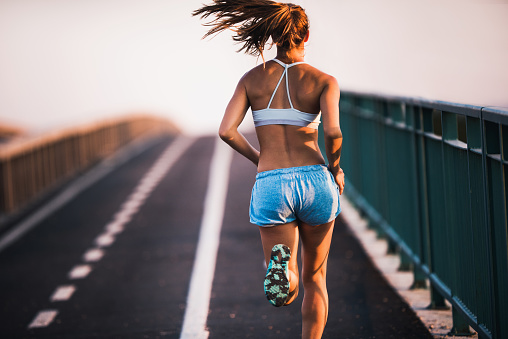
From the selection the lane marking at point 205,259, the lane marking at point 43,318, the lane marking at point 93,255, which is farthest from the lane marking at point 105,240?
the lane marking at point 43,318

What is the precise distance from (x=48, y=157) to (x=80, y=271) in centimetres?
964

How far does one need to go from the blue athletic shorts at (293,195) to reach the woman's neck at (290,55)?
64 cm

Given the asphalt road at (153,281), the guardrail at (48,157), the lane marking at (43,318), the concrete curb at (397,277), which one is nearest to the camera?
the concrete curb at (397,277)

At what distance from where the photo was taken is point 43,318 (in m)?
8.35

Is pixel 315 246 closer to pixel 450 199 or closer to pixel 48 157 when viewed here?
pixel 450 199

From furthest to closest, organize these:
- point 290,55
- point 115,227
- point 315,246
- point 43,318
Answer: point 115,227 → point 43,318 → point 315,246 → point 290,55

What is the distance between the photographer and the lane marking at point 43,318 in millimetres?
8102

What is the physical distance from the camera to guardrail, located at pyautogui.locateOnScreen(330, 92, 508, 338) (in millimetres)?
5391

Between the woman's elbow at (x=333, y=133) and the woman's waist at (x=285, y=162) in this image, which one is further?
the woman's waist at (x=285, y=162)

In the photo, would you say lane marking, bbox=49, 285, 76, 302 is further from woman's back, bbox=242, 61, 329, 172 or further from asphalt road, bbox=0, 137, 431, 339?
woman's back, bbox=242, 61, 329, 172

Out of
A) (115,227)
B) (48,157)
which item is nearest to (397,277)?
(115,227)

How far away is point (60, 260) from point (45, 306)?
8.27 feet

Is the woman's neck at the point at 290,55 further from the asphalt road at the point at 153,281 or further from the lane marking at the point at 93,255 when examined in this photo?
the lane marking at the point at 93,255

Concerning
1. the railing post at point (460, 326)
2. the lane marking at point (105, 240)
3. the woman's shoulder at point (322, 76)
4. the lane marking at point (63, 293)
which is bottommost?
the railing post at point (460, 326)
